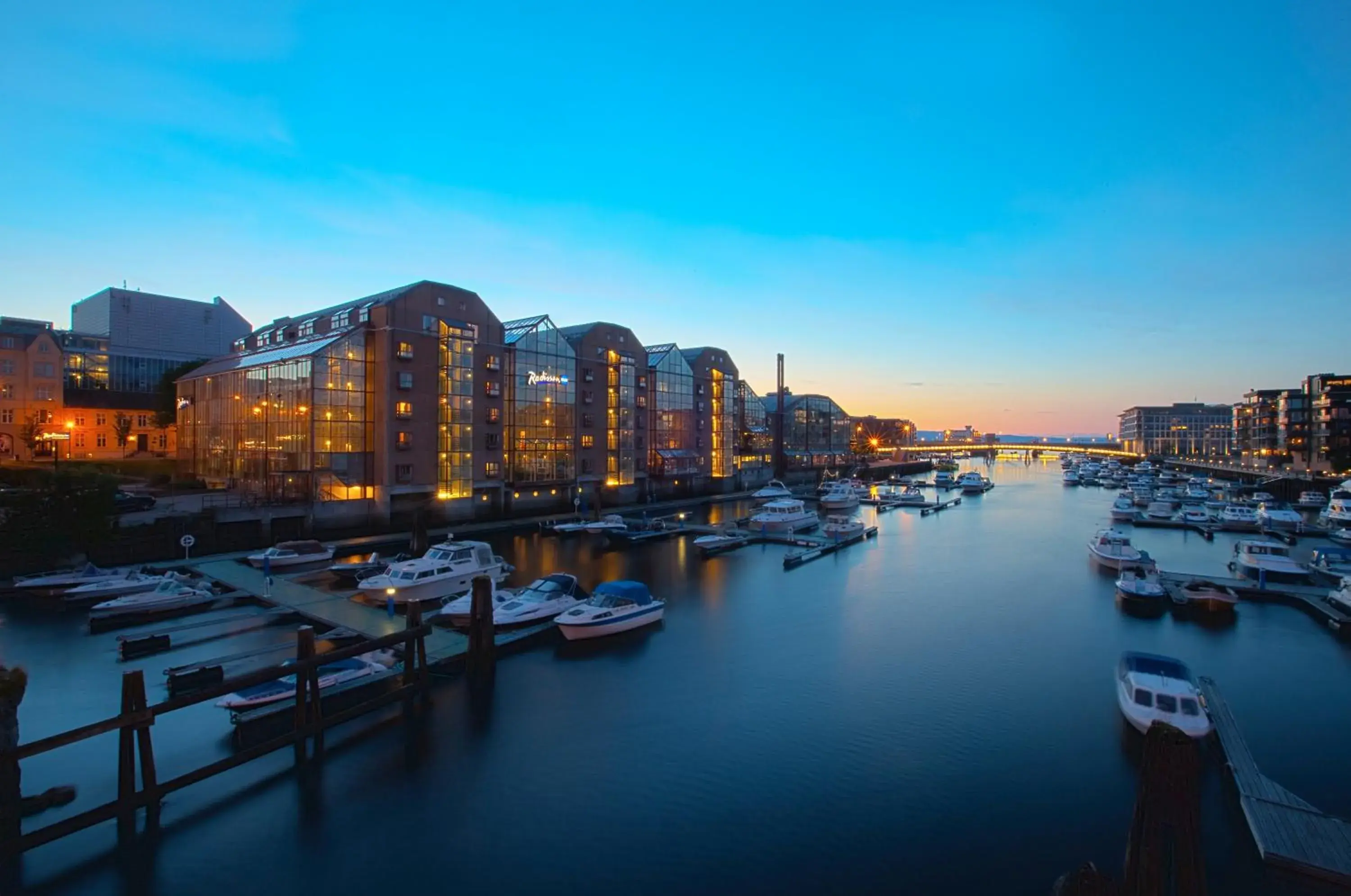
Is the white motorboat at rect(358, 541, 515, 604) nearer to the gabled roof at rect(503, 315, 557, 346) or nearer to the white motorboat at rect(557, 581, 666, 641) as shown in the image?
the white motorboat at rect(557, 581, 666, 641)

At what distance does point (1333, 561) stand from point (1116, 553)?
12.1 metres

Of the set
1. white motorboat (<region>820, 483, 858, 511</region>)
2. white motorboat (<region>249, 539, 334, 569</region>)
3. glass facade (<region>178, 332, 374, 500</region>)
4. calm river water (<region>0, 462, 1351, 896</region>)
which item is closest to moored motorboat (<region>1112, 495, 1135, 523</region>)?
white motorboat (<region>820, 483, 858, 511</region>)

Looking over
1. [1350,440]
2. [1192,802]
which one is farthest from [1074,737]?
[1350,440]

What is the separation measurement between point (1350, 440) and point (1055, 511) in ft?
199

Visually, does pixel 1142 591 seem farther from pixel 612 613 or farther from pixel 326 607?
pixel 326 607

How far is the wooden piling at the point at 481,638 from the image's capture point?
22.1 m

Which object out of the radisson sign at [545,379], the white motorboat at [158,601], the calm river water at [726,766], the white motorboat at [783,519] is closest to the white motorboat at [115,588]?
the white motorboat at [158,601]

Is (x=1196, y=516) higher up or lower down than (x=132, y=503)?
lower down

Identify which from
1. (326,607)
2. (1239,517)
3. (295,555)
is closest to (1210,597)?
(1239,517)

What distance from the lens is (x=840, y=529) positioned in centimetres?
5547

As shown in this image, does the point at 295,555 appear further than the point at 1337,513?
No

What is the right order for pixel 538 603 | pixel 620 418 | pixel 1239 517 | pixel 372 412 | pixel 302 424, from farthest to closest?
1. pixel 620 418
2. pixel 1239 517
3. pixel 372 412
4. pixel 302 424
5. pixel 538 603

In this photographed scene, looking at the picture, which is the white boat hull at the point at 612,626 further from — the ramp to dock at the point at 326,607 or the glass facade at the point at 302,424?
the glass facade at the point at 302,424

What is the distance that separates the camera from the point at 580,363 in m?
66.1
